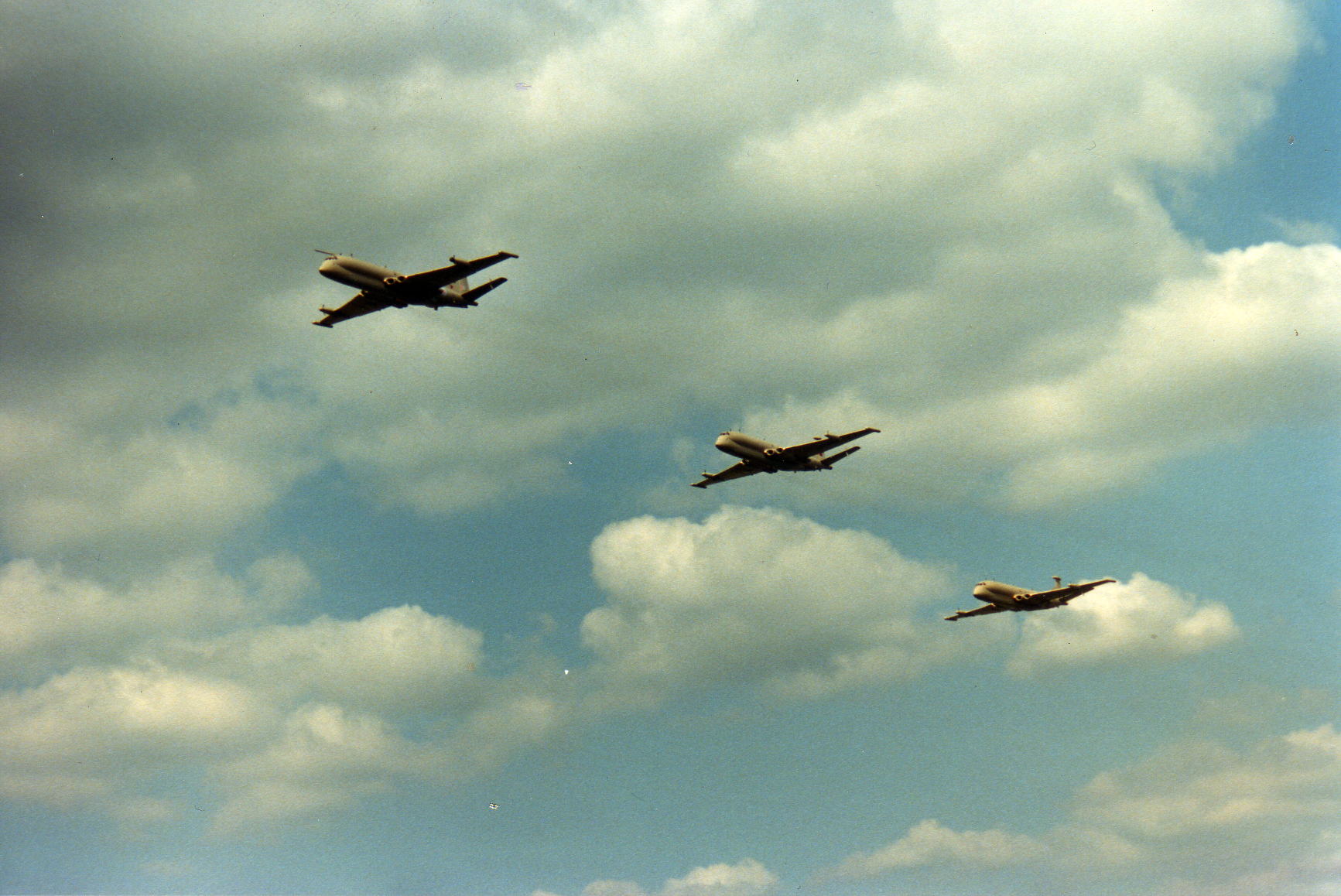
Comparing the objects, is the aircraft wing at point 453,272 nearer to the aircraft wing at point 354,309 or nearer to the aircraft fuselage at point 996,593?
the aircraft wing at point 354,309

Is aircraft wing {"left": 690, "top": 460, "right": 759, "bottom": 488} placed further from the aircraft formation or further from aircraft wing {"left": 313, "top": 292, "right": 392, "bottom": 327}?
aircraft wing {"left": 313, "top": 292, "right": 392, "bottom": 327}

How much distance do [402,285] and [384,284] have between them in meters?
1.86

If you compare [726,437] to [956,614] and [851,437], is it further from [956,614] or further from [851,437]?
[956,614]

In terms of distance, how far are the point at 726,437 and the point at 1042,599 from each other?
1739 inches

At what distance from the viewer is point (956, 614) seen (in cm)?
14788

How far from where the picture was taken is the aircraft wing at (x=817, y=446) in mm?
128875

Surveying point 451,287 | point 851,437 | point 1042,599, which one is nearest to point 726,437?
point 851,437

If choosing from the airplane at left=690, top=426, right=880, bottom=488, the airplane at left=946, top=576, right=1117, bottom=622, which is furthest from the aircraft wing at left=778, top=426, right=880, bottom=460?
the airplane at left=946, top=576, right=1117, bottom=622

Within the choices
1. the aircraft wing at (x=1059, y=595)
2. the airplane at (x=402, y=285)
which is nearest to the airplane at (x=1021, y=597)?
the aircraft wing at (x=1059, y=595)

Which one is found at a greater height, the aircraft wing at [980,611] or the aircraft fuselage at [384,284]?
the aircraft fuselage at [384,284]

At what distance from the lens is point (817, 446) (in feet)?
434

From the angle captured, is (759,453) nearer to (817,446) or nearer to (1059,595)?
(817,446)

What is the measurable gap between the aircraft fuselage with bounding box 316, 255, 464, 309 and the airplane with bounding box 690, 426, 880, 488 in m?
33.9

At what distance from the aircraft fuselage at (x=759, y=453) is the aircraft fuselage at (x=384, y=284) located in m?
33.1
